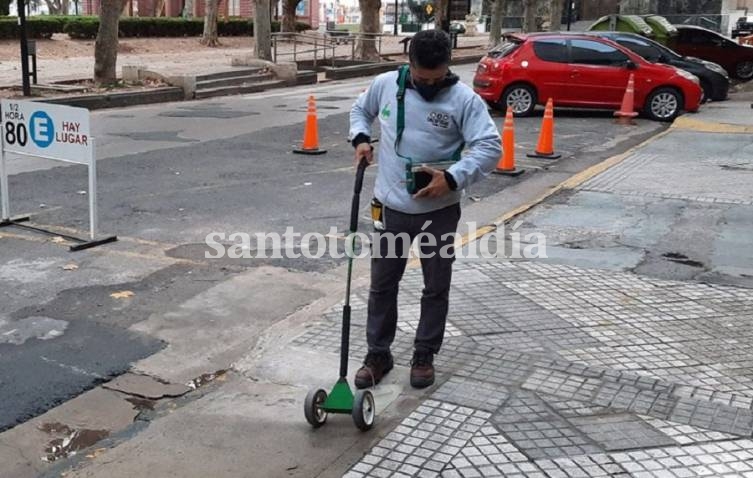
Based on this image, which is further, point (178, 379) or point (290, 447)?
point (178, 379)

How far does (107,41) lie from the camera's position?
20.9 m

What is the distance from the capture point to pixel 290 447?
404 centimetres

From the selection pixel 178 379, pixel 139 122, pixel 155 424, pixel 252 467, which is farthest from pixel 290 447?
pixel 139 122

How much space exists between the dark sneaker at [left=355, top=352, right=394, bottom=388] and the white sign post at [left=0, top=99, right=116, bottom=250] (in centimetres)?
369

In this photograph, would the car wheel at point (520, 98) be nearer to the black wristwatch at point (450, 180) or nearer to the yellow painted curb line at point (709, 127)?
the yellow painted curb line at point (709, 127)

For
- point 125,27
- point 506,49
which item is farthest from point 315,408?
point 125,27

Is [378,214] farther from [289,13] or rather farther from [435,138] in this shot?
[289,13]

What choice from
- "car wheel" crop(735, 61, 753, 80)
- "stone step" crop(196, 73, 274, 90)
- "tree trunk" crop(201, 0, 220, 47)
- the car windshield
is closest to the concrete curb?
"stone step" crop(196, 73, 274, 90)

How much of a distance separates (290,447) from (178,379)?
1.13m

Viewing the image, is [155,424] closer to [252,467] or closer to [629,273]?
[252,467]

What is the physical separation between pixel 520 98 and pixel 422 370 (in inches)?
516

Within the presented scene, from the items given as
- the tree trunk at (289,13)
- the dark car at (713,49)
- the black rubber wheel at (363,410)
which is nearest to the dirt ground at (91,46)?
the tree trunk at (289,13)

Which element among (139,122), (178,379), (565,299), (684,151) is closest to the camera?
(178,379)

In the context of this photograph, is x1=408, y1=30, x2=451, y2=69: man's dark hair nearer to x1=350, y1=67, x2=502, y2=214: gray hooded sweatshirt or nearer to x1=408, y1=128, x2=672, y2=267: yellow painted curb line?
x1=350, y1=67, x2=502, y2=214: gray hooded sweatshirt
